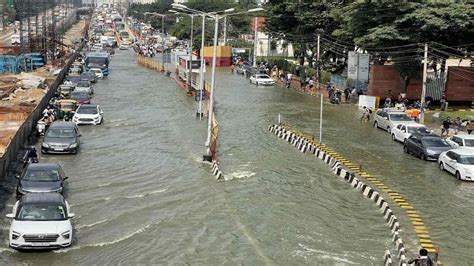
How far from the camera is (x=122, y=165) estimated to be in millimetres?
29000

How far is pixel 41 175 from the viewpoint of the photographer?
22.8 meters

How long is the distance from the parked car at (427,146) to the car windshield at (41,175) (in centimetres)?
1655

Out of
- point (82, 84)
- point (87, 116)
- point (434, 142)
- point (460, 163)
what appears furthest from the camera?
point (82, 84)

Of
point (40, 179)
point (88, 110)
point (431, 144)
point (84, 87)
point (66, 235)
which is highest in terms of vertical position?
point (84, 87)

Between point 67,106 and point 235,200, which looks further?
point 67,106

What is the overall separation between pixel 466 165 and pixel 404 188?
10.3 feet

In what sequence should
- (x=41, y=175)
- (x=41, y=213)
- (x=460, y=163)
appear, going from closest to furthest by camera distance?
1. (x=41, y=213)
2. (x=41, y=175)
3. (x=460, y=163)

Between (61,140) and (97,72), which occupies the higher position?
(97,72)

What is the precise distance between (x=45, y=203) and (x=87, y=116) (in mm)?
21476

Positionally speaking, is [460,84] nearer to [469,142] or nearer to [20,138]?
[469,142]

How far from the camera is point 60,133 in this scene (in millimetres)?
31141

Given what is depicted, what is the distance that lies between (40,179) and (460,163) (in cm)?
1619

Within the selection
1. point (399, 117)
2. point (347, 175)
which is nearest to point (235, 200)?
point (347, 175)

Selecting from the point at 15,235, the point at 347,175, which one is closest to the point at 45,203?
the point at 15,235
